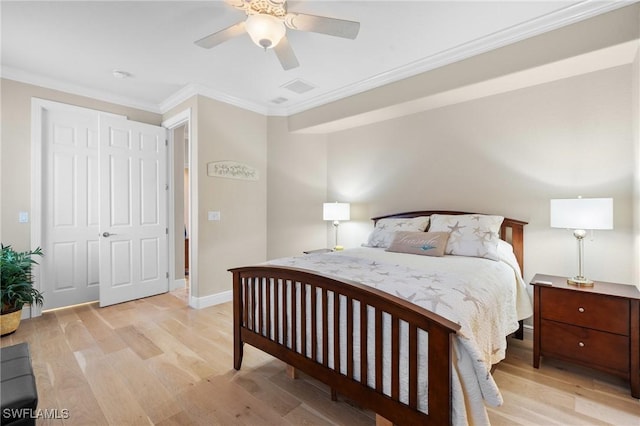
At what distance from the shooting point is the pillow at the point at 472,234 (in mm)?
2455

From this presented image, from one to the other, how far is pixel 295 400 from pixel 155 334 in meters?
1.69

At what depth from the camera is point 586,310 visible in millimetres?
2010

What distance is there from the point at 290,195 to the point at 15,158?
302cm

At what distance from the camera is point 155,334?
9.07 feet

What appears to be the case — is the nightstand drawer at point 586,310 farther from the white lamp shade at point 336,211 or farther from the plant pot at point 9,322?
the plant pot at point 9,322

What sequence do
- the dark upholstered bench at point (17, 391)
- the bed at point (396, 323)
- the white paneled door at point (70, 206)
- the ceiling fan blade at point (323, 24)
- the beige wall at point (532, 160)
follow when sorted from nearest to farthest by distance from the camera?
the dark upholstered bench at point (17, 391) → the bed at point (396, 323) → the ceiling fan blade at point (323, 24) → the beige wall at point (532, 160) → the white paneled door at point (70, 206)

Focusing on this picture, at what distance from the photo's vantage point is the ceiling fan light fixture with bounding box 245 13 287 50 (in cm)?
188

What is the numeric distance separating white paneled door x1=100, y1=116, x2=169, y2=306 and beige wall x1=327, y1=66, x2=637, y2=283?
300 centimetres

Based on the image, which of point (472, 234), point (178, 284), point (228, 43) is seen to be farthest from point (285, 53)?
point (178, 284)

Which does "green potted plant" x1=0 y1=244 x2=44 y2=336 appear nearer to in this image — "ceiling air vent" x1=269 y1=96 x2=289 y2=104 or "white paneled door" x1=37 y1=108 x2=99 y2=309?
"white paneled door" x1=37 y1=108 x2=99 y2=309

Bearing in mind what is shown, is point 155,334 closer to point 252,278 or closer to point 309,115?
point 252,278

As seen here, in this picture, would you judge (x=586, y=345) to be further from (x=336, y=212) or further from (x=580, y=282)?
(x=336, y=212)

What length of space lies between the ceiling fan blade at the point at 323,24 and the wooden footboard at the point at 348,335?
154 cm

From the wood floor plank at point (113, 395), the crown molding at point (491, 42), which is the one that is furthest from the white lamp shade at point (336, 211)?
the wood floor plank at point (113, 395)
